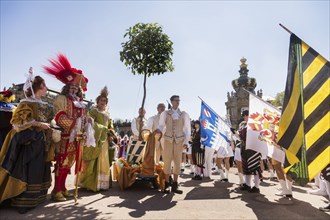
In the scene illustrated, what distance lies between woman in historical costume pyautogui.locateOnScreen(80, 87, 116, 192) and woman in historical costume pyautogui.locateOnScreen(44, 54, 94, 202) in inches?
21.8

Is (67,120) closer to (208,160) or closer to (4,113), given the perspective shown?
(4,113)

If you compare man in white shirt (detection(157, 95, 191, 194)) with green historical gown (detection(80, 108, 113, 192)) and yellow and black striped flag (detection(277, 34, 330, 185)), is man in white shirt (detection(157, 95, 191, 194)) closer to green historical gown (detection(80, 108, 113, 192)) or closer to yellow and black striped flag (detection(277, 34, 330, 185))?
green historical gown (detection(80, 108, 113, 192))

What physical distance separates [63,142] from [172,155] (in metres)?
Answer: 2.53

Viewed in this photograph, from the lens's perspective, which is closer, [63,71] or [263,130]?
[63,71]

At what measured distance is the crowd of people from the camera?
364 centimetres

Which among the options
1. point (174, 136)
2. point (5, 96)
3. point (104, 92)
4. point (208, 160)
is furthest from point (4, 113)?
point (208, 160)

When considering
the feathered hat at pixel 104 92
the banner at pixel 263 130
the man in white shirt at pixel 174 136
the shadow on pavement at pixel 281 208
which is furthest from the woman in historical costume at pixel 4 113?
the banner at pixel 263 130

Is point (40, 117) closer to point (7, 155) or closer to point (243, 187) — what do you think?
point (7, 155)

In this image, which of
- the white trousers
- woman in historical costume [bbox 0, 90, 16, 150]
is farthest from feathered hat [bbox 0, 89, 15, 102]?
the white trousers

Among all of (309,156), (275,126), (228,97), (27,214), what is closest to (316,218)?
(309,156)

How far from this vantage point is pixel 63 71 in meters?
4.64

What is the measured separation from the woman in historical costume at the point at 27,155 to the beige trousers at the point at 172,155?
2.62 metres

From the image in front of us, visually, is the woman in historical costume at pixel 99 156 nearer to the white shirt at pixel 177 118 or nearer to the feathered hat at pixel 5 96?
the white shirt at pixel 177 118

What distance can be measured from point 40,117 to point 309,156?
430 centimetres
